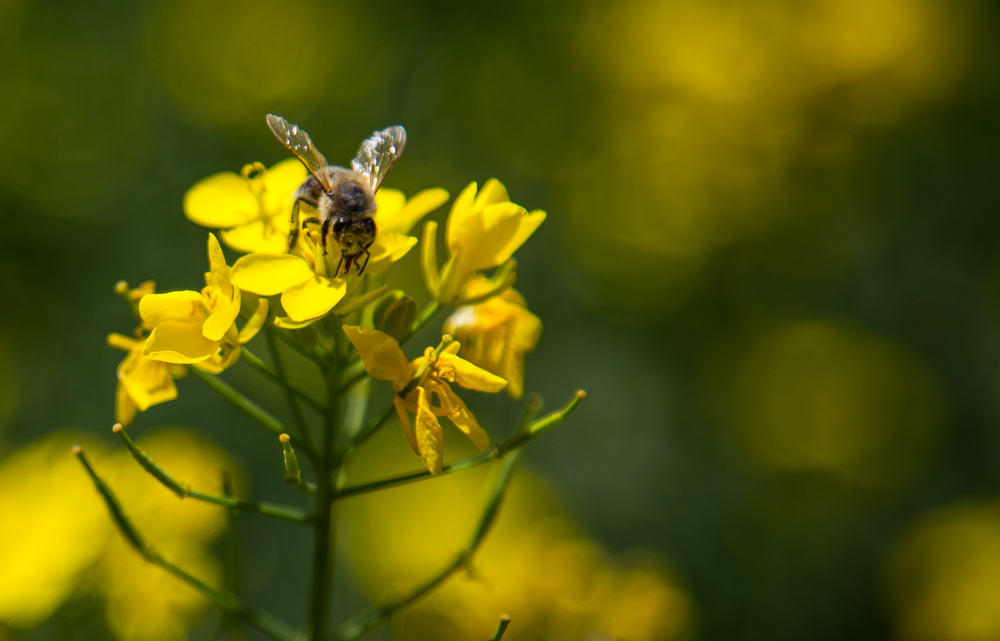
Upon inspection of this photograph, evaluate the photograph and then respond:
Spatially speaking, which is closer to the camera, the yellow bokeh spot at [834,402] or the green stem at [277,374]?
the green stem at [277,374]

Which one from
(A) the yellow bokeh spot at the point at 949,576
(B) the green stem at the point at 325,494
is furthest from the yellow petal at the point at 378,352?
(A) the yellow bokeh spot at the point at 949,576

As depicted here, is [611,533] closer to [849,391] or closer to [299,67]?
[849,391]

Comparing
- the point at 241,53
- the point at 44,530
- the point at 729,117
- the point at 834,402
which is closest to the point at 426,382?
the point at 44,530

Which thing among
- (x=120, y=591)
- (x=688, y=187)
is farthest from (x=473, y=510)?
(x=688, y=187)

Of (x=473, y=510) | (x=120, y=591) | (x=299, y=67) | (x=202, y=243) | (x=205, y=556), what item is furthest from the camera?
(x=299, y=67)

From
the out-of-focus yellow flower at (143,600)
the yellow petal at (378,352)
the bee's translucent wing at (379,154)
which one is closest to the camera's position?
the yellow petal at (378,352)

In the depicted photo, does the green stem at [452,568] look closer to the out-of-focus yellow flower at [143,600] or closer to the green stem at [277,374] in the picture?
the green stem at [277,374]

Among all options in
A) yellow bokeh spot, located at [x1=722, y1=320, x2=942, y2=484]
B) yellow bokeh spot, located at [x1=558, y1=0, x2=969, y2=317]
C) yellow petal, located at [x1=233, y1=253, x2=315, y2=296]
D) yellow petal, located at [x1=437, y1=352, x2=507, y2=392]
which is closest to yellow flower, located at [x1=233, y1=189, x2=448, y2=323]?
yellow petal, located at [x1=233, y1=253, x2=315, y2=296]
